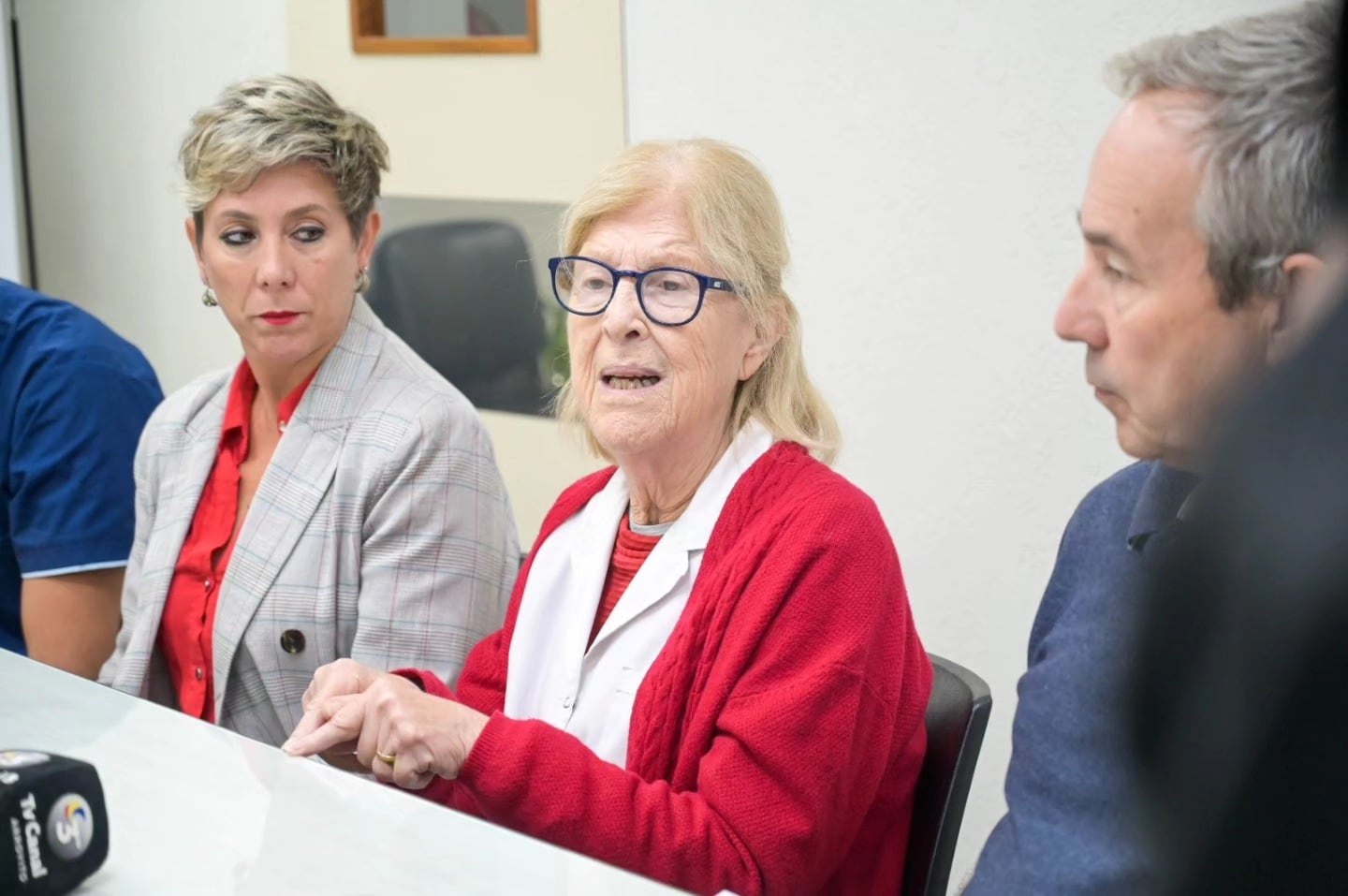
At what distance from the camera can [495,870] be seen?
109cm

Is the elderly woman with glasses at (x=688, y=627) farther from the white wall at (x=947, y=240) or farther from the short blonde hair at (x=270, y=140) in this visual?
the white wall at (x=947, y=240)

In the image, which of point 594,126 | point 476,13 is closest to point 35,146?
point 476,13

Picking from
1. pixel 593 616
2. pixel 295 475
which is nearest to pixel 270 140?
pixel 295 475

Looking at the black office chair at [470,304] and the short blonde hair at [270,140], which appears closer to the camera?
the short blonde hair at [270,140]

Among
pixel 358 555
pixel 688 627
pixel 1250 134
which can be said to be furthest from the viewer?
pixel 358 555

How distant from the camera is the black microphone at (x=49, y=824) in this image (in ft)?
3.42

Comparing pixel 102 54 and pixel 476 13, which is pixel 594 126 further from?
pixel 102 54

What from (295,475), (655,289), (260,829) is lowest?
(260,829)

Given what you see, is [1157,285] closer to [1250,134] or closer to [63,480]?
[1250,134]

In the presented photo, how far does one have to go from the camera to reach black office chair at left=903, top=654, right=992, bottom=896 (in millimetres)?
1481

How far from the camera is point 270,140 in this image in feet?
6.64

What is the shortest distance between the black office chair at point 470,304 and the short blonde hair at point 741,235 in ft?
4.57

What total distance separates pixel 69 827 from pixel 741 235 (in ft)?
3.20

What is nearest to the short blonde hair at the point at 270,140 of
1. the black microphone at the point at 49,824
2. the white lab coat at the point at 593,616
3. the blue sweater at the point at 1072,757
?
the white lab coat at the point at 593,616
